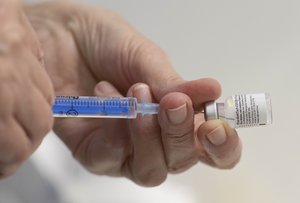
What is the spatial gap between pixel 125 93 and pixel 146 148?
0.14 metres

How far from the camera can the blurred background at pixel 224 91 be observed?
85 centimetres

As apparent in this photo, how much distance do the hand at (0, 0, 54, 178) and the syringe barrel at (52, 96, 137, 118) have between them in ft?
0.42

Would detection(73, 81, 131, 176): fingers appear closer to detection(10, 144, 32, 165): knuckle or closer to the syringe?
the syringe

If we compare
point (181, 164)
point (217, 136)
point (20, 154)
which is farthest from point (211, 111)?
point (20, 154)

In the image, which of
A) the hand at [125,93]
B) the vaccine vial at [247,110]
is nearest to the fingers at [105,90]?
the hand at [125,93]

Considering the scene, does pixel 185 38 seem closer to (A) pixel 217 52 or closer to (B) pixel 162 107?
(A) pixel 217 52

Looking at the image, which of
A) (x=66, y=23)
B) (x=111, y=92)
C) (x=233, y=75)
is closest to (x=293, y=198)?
(x=233, y=75)

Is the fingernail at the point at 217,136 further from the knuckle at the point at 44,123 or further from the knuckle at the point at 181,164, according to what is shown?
the knuckle at the point at 44,123

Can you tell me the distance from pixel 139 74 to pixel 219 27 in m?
0.27

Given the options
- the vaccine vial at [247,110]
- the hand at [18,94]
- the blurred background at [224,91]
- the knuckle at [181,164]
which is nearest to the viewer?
the hand at [18,94]

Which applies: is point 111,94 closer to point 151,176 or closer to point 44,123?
point 151,176

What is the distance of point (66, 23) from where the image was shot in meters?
0.87

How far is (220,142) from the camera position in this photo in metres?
0.60

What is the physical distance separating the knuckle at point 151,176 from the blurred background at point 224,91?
7.9 inches
